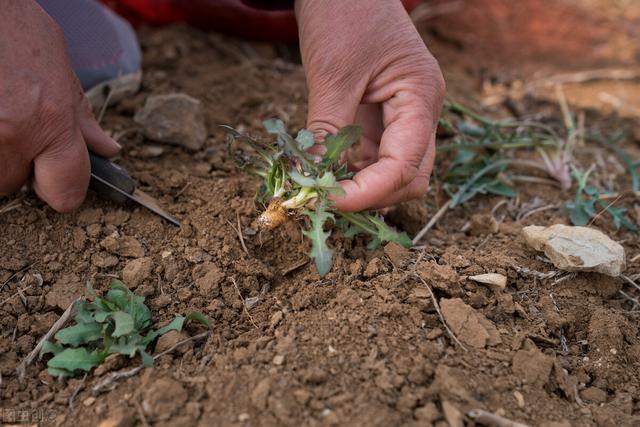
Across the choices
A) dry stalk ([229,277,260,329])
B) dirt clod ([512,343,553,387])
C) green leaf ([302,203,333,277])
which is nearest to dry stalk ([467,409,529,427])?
dirt clod ([512,343,553,387])

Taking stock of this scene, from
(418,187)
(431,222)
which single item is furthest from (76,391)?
(431,222)

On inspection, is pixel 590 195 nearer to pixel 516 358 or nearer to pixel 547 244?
pixel 547 244

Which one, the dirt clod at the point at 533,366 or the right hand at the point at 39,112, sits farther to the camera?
the right hand at the point at 39,112

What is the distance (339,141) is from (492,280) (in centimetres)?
61

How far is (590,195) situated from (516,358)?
1.01m

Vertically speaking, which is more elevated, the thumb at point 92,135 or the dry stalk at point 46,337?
the thumb at point 92,135

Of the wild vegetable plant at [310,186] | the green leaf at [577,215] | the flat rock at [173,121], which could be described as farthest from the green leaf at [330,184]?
the green leaf at [577,215]

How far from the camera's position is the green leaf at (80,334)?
5.27ft

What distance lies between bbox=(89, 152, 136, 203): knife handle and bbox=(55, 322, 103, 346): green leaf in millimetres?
502

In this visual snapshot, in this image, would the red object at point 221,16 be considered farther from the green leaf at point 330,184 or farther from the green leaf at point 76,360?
the green leaf at point 76,360

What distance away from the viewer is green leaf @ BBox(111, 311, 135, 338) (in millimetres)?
1552

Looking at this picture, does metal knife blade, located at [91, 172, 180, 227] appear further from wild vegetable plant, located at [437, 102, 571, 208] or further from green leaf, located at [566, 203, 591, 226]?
green leaf, located at [566, 203, 591, 226]

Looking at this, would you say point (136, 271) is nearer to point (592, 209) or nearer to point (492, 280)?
point (492, 280)

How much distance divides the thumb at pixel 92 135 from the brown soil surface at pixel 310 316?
18 centimetres
